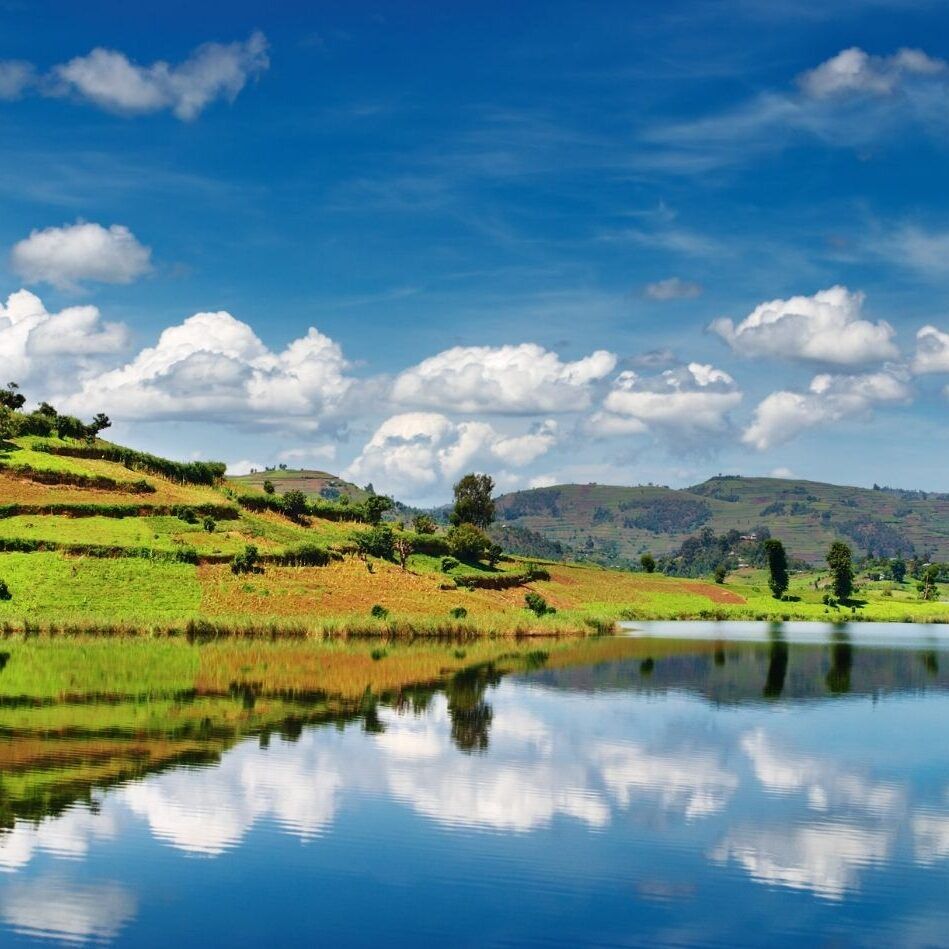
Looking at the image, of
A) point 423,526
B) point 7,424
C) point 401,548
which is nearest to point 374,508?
point 423,526

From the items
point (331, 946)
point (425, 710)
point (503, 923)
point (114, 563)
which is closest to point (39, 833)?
point (331, 946)

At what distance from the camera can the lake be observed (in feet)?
87.7

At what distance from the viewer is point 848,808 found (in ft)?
128

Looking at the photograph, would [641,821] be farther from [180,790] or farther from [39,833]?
[39,833]

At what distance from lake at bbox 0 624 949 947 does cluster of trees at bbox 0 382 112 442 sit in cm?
8121

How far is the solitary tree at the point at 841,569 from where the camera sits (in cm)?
18175

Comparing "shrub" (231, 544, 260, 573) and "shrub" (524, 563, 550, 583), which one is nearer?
"shrub" (231, 544, 260, 573)

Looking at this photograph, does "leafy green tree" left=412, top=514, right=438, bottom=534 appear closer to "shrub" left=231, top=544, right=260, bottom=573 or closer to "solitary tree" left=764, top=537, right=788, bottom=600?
"shrub" left=231, top=544, right=260, bottom=573

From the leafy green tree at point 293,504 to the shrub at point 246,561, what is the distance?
32546 millimetres

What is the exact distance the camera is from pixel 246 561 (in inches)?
4496

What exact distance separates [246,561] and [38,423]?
2014 inches

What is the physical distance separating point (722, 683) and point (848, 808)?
38.6m

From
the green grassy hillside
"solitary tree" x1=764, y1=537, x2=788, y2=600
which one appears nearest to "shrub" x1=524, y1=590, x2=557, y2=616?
the green grassy hillside

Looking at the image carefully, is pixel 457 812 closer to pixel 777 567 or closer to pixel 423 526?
pixel 423 526
